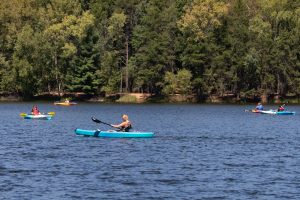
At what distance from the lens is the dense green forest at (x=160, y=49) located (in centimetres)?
14012

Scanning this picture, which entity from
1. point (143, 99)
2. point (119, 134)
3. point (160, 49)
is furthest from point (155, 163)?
point (143, 99)

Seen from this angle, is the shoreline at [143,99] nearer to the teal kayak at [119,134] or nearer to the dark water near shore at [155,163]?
the dark water near shore at [155,163]

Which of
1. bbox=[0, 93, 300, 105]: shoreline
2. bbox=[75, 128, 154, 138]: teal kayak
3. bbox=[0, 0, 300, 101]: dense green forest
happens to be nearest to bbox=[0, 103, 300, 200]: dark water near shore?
bbox=[75, 128, 154, 138]: teal kayak

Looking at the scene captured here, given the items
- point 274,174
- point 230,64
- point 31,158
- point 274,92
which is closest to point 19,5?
point 230,64

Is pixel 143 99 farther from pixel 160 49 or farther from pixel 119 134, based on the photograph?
pixel 119 134

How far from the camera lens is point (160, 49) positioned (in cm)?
14275

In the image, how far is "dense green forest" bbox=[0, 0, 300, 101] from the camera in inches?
5517

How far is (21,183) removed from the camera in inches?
1529

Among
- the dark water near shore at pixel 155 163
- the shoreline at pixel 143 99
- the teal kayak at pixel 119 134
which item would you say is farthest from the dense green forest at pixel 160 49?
the teal kayak at pixel 119 134

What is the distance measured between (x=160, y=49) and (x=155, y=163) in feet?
314

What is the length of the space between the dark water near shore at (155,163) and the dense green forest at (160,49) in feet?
191

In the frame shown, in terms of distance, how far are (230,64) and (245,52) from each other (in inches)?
144

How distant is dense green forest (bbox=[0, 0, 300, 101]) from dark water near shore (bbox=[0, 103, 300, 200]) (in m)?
58.3

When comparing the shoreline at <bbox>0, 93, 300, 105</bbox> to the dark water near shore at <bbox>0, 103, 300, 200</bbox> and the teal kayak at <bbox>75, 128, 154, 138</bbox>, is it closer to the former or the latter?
the dark water near shore at <bbox>0, 103, 300, 200</bbox>
